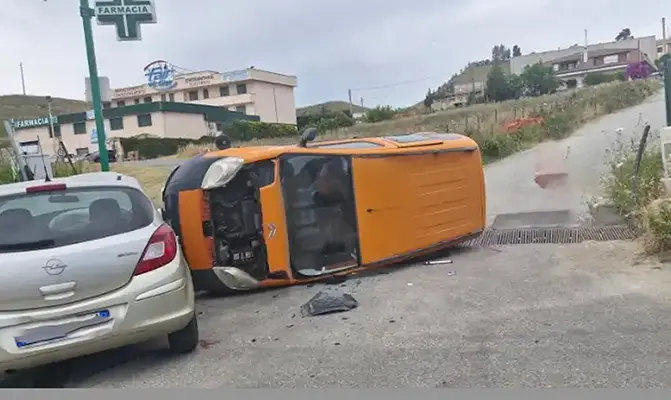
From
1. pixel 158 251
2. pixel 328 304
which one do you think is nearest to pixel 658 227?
pixel 328 304

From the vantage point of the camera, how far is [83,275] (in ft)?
13.7

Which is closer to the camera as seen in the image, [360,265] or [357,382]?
[357,382]

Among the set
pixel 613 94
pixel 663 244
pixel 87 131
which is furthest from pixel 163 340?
pixel 87 131

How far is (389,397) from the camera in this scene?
12.2ft

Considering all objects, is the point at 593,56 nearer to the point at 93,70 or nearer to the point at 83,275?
the point at 93,70

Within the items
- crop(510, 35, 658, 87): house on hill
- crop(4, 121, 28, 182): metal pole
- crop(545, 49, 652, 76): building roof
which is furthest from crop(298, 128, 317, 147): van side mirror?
crop(545, 49, 652, 76): building roof

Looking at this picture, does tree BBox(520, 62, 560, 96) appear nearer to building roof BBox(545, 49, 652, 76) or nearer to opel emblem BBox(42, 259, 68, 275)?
building roof BBox(545, 49, 652, 76)

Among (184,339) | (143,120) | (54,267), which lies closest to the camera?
(54,267)

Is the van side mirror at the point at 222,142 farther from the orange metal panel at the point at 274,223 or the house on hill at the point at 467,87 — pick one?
the house on hill at the point at 467,87

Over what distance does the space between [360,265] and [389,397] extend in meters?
3.29

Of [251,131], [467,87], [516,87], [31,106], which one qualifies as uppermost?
[31,106]

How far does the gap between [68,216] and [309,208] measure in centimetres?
269

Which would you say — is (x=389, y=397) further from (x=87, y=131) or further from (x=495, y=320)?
(x=87, y=131)

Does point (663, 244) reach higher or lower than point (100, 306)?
lower
